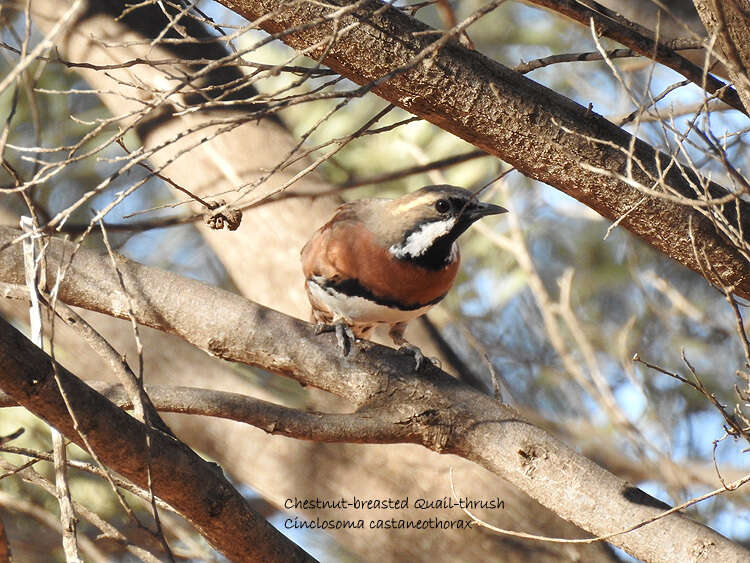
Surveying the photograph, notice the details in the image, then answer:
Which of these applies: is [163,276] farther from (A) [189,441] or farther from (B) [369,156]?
(B) [369,156]

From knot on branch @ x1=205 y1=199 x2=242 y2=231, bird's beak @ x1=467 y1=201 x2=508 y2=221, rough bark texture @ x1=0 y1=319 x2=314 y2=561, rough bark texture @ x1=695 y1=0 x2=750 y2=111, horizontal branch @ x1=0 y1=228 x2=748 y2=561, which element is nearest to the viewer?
rough bark texture @ x1=695 y1=0 x2=750 y2=111

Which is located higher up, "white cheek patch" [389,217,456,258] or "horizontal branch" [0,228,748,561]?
"white cheek patch" [389,217,456,258]

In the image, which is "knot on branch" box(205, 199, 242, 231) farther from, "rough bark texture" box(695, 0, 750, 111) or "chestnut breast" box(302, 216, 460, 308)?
"rough bark texture" box(695, 0, 750, 111)

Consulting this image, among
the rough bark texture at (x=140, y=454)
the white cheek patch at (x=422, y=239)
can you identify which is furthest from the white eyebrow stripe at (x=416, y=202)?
the rough bark texture at (x=140, y=454)

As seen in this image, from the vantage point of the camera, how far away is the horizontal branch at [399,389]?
2803 mm

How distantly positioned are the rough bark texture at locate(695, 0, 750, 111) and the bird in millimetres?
1713

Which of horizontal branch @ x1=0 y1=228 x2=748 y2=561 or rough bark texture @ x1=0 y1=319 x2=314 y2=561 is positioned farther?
horizontal branch @ x1=0 y1=228 x2=748 y2=561

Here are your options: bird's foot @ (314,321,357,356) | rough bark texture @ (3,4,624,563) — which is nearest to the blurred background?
rough bark texture @ (3,4,624,563)

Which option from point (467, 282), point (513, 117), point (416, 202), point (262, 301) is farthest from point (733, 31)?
point (467, 282)

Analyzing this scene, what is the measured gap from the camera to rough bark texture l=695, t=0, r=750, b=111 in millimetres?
1906

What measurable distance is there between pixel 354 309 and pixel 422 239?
441 mm

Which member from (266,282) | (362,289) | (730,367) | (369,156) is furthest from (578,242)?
(362,289)

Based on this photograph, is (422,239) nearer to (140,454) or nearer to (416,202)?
(416,202)

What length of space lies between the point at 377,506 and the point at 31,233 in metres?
2.90
